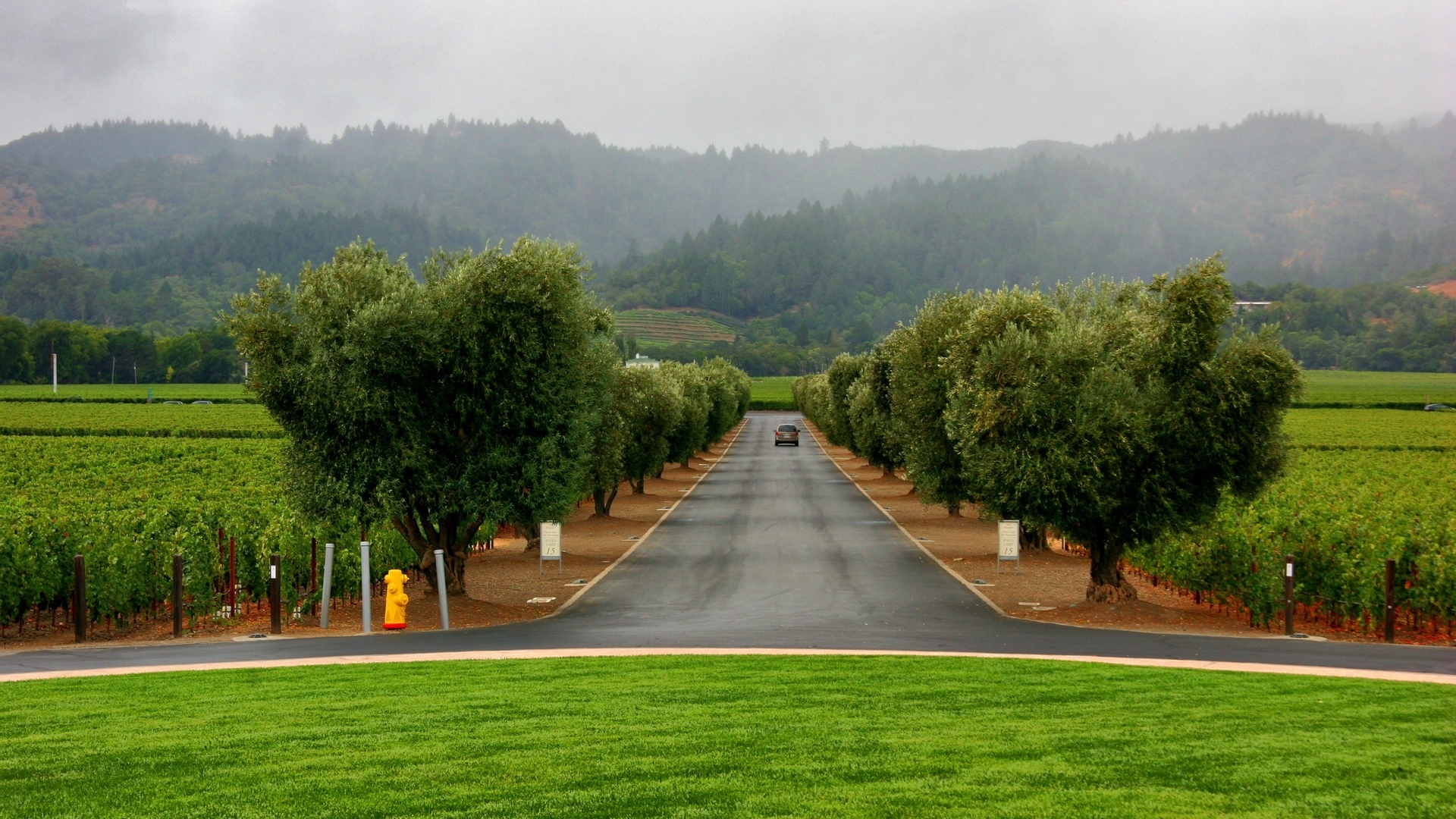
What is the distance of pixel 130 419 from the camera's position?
85875 millimetres

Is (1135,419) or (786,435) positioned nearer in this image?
(1135,419)

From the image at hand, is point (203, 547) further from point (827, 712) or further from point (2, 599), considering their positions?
point (827, 712)

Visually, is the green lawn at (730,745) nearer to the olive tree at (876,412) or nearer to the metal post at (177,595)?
the metal post at (177,595)

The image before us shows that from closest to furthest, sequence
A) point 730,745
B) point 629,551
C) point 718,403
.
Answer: point 730,745 < point 629,551 < point 718,403

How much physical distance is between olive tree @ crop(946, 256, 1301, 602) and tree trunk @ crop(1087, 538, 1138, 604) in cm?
3

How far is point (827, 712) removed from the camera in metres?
11.5

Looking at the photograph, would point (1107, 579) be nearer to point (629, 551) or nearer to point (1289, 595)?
point (1289, 595)

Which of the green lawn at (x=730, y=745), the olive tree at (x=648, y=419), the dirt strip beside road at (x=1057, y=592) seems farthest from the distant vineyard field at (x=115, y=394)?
the green lawn at (x=730, y=745)

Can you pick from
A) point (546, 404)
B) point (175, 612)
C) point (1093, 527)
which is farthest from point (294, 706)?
point (1093, 527)

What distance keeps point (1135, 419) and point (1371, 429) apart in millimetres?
68478

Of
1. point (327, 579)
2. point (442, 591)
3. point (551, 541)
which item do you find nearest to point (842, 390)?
point (551, 541)

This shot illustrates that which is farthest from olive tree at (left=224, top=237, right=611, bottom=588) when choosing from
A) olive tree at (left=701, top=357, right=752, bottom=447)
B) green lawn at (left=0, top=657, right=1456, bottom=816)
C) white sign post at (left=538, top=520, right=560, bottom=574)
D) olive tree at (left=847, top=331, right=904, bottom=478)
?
olive tree at (left=701, top=357, right=752, bottom=447)

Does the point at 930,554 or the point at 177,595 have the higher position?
the point at 177,595

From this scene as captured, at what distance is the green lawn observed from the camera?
8133mm
